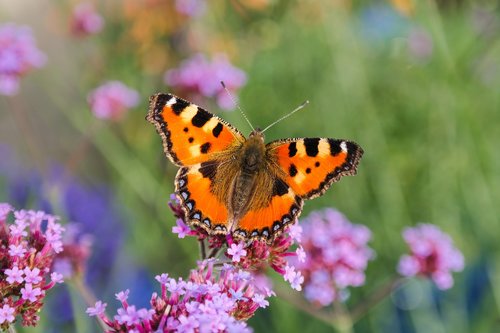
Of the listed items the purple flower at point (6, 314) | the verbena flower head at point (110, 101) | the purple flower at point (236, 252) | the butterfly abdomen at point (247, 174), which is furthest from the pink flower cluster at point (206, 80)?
the purple flower at point (6, 314)

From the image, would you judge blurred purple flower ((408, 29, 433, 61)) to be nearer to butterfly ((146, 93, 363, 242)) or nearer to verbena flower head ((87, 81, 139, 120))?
verbena flower head ((87, 81, 139, 120))

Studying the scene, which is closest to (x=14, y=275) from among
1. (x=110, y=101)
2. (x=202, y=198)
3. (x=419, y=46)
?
(x=202, y=198)

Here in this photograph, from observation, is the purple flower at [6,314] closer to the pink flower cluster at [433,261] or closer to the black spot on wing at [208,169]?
the black spot on wing at [208,169]

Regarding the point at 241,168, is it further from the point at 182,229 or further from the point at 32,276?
the point at 32,276

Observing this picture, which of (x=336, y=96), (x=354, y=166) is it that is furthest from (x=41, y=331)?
(x=336, y=96)

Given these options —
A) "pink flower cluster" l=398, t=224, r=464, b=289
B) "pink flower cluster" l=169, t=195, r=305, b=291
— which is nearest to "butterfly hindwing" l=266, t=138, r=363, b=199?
"pink flower cluster" l=169, t=195, r=305, b=291

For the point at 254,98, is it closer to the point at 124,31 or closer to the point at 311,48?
the point at 311,48

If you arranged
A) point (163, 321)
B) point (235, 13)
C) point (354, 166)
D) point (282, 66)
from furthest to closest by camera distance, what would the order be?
1. point (282, 66)
2. point (235, 13)
3. point (354, 166)
4. point (163, 321)
